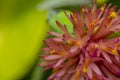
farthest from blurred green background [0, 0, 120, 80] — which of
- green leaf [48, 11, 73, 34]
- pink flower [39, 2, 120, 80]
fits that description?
pink flower [39, 2, 120, 80]

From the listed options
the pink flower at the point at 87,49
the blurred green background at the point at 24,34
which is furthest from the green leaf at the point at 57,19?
the pink flower at the point at 87,49

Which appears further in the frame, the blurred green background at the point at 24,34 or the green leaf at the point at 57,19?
the blurred green background at the point at 24,34

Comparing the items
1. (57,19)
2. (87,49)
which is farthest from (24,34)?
(87,49)

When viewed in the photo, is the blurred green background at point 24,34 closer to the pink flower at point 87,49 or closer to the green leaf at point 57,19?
the green leaf at point 57,19

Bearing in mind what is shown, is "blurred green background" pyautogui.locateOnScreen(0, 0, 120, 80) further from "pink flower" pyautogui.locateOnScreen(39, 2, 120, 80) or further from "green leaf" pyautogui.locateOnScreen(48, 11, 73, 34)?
"pink flower" pyautogui.locateOnScreen(39, 2, 120, 80)

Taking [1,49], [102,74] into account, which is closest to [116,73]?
[102,74]
